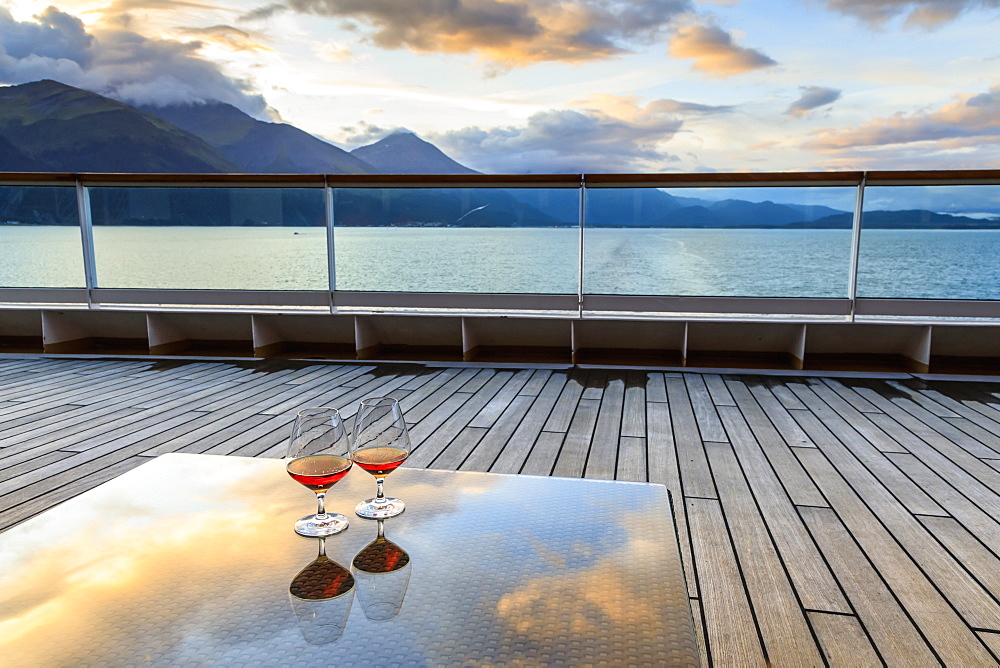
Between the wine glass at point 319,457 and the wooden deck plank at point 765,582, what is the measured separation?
Answer: 1.24 meters

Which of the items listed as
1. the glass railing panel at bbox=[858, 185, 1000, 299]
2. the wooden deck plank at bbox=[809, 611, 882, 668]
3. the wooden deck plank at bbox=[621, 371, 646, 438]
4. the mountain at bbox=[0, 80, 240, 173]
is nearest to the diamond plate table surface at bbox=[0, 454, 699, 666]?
the wooden deck plank at bbox=[809, 611, 882, 668]

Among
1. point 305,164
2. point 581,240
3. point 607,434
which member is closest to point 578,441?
point 607,434

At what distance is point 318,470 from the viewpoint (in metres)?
0.99

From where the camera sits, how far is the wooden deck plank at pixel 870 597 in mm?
1611

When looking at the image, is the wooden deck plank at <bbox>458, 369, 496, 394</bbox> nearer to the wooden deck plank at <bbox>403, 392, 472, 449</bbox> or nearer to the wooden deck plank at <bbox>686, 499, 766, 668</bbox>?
the wooden deck plank at <bbox>403, 392, 472, 449</bbox>

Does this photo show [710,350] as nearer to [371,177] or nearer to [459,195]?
[459,195]

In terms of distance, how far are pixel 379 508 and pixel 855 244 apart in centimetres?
474

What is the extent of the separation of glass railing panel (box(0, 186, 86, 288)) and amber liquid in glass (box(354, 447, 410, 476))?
17.6 ft

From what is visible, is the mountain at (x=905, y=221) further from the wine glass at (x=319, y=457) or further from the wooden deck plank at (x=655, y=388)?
the wine glass at (x=319, y=457)

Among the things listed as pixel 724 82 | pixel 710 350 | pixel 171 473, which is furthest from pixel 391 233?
pixel 724 82

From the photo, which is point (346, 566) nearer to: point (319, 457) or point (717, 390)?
point (319, 457)

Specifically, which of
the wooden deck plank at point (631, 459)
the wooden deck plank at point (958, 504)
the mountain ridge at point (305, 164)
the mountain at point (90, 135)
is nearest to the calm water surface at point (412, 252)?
the mountain ridge at point (305, 164)

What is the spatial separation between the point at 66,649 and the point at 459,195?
457 cm

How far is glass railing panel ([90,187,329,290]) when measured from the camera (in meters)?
5.21
